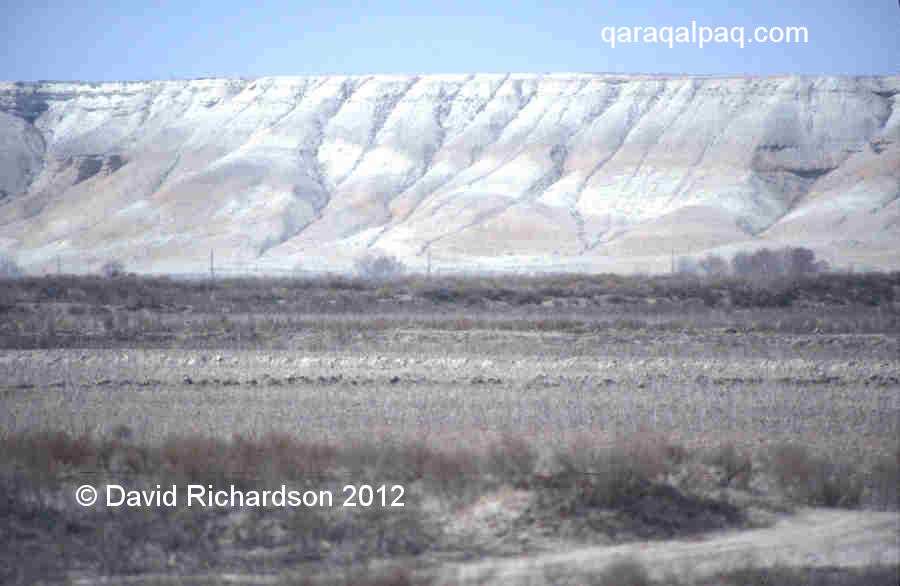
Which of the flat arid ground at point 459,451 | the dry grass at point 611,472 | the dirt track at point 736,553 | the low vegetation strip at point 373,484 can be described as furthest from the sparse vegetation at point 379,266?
the dirt track at point 736,553

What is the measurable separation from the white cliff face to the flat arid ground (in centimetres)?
5990

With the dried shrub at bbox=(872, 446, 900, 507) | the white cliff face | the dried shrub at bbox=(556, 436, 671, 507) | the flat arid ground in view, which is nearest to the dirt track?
the flat arid ground

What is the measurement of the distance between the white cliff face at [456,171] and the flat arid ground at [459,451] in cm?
5990

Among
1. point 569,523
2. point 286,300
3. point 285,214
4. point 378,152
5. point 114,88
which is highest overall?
point 114,88

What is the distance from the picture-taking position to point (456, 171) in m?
108

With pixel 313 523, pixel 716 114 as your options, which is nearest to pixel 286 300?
pixel 313 523

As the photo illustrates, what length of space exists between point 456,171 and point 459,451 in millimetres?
97105

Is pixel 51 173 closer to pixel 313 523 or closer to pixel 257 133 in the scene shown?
pixel 257 133

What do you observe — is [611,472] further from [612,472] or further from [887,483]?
[887,483]

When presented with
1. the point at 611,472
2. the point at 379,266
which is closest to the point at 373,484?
the point at 611,472

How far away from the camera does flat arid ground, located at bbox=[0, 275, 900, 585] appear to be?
996 centimetres

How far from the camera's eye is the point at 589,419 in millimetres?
16031

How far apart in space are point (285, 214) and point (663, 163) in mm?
35149

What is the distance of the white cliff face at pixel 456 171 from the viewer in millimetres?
92188
